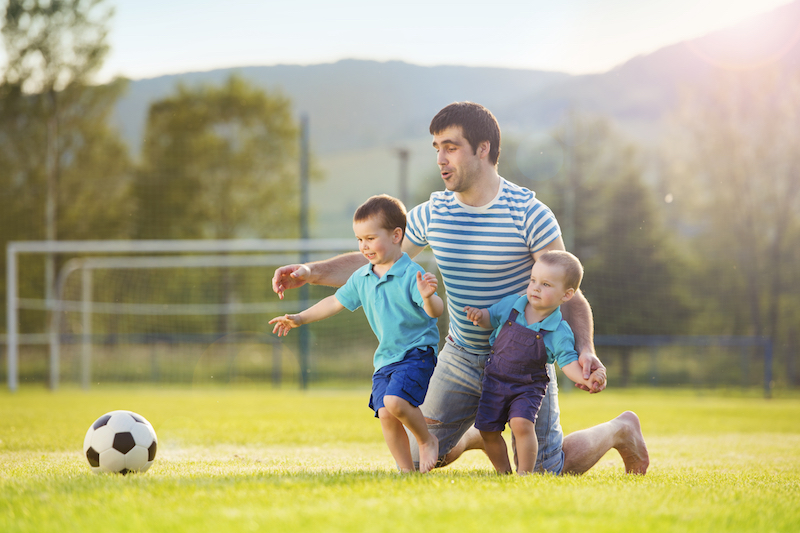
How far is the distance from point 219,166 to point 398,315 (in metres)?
27.7

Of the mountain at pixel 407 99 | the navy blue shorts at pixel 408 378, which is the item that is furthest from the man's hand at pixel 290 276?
the mountain at pixel 407 99

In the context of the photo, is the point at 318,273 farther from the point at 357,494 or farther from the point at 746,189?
the point at 746,189

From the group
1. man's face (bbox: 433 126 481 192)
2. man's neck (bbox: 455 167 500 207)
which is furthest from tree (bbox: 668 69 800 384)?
man's face (bbox: 433 126 481 192)

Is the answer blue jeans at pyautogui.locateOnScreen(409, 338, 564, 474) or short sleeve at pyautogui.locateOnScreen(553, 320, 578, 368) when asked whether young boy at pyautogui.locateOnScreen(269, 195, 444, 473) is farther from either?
short sleeve at pyautogui.locateOnScreen(553, 320, 578, 368)

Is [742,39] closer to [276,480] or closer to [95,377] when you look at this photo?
[95,377]

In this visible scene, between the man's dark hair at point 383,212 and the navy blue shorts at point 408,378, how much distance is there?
632mm

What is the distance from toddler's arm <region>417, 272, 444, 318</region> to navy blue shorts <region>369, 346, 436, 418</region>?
0.87 ft

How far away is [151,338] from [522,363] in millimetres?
17386

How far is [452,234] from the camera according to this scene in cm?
385

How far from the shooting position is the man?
145 inches

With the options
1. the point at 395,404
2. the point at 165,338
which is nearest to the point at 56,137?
the point at 165,338

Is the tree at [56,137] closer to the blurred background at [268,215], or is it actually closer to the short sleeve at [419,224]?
the blurred background at [268,215]

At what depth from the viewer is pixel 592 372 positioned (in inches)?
127

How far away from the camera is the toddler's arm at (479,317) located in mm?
3444
